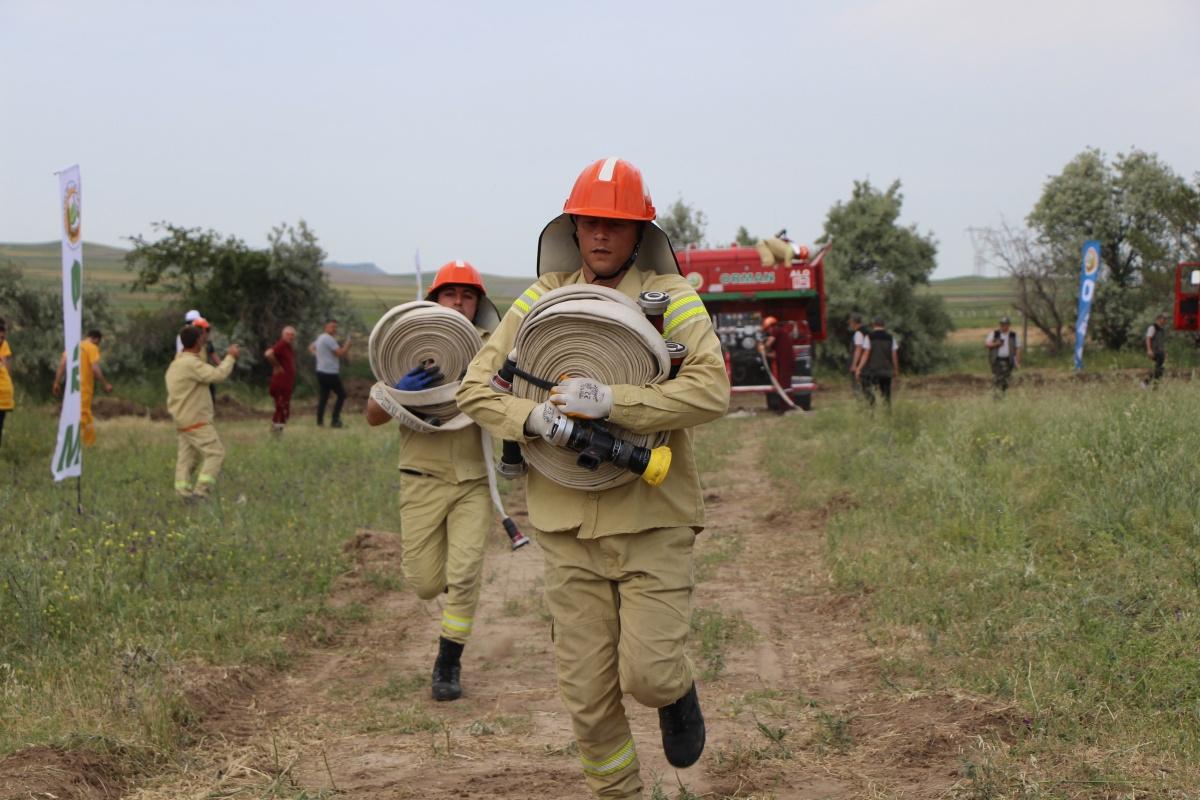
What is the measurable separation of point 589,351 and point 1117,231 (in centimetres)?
3520

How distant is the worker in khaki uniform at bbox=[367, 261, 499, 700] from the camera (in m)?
5.42

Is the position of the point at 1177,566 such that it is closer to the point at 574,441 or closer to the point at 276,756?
the point at 574,441

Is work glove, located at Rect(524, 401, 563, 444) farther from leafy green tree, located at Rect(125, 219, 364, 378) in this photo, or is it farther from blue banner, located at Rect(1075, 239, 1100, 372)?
leafy green tree, located at Rect(125, 219, 364, 378)

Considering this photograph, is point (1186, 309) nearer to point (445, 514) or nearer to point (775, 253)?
point (775, 253)

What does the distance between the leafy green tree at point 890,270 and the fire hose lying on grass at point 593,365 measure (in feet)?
92.7

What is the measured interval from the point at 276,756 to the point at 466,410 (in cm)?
172

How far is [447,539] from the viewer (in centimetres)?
561

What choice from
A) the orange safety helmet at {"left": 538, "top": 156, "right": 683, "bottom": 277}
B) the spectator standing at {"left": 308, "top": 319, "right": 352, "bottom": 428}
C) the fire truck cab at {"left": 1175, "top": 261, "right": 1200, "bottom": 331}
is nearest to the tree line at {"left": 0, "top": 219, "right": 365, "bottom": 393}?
the spectator standing at {"left": 308, "top": 319, "right": 352, "bottom": 428}

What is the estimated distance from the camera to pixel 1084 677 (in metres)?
4.32

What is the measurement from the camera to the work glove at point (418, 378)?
5398mm

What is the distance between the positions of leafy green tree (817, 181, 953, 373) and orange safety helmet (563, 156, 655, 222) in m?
28.1

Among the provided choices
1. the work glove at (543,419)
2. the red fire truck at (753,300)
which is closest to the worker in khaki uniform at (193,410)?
the work glove at (543,419)

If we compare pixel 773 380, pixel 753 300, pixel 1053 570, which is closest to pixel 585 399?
pixel 1053 570

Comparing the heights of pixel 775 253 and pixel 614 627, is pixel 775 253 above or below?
above
